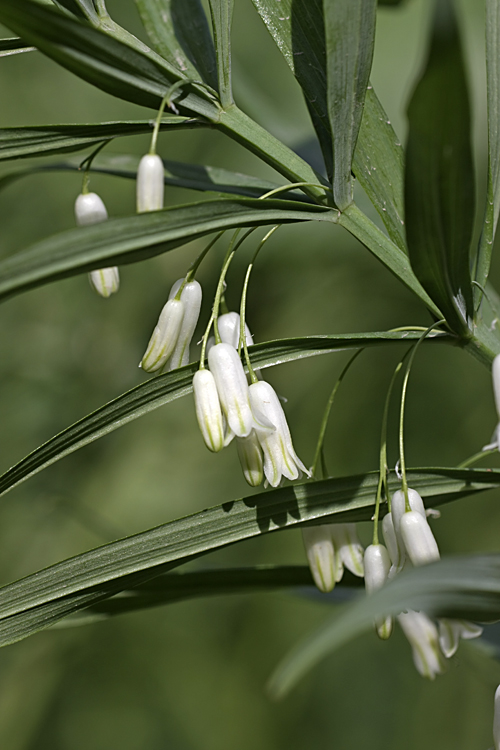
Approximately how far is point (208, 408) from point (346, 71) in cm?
31

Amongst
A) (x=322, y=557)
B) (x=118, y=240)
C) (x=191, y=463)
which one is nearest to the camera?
(x=118, y=240)

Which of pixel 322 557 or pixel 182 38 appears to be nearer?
pixel 182 38

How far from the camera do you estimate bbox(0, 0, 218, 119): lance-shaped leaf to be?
1.36ft

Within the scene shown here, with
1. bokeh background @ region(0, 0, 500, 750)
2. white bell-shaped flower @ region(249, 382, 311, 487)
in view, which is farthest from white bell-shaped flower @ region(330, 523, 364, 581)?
bokeh background @ region(0, 0, 500, 750)

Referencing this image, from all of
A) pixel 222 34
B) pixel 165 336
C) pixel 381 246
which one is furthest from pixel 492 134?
pixel 165 336

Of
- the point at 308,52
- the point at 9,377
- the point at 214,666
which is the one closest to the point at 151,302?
the point at 9,377

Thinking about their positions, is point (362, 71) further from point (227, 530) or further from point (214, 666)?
point (214, 666)

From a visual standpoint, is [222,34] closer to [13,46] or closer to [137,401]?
[13,46]

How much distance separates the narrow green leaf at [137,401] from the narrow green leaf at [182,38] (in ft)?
0.88

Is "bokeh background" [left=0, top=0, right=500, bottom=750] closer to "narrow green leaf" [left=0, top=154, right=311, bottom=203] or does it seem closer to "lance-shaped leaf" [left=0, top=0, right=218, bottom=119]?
"narrow green leaf" [left=0, top=154, right=311, bottom=203]

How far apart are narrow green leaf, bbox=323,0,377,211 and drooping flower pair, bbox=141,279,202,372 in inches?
6.8

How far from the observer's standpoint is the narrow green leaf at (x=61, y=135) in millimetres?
521

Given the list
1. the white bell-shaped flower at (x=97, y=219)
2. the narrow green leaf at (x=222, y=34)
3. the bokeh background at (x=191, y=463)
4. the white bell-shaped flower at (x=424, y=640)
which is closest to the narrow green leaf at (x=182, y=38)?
the narrow green leaf at (x=222, y=34)

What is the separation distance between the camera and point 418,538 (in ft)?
1.78
